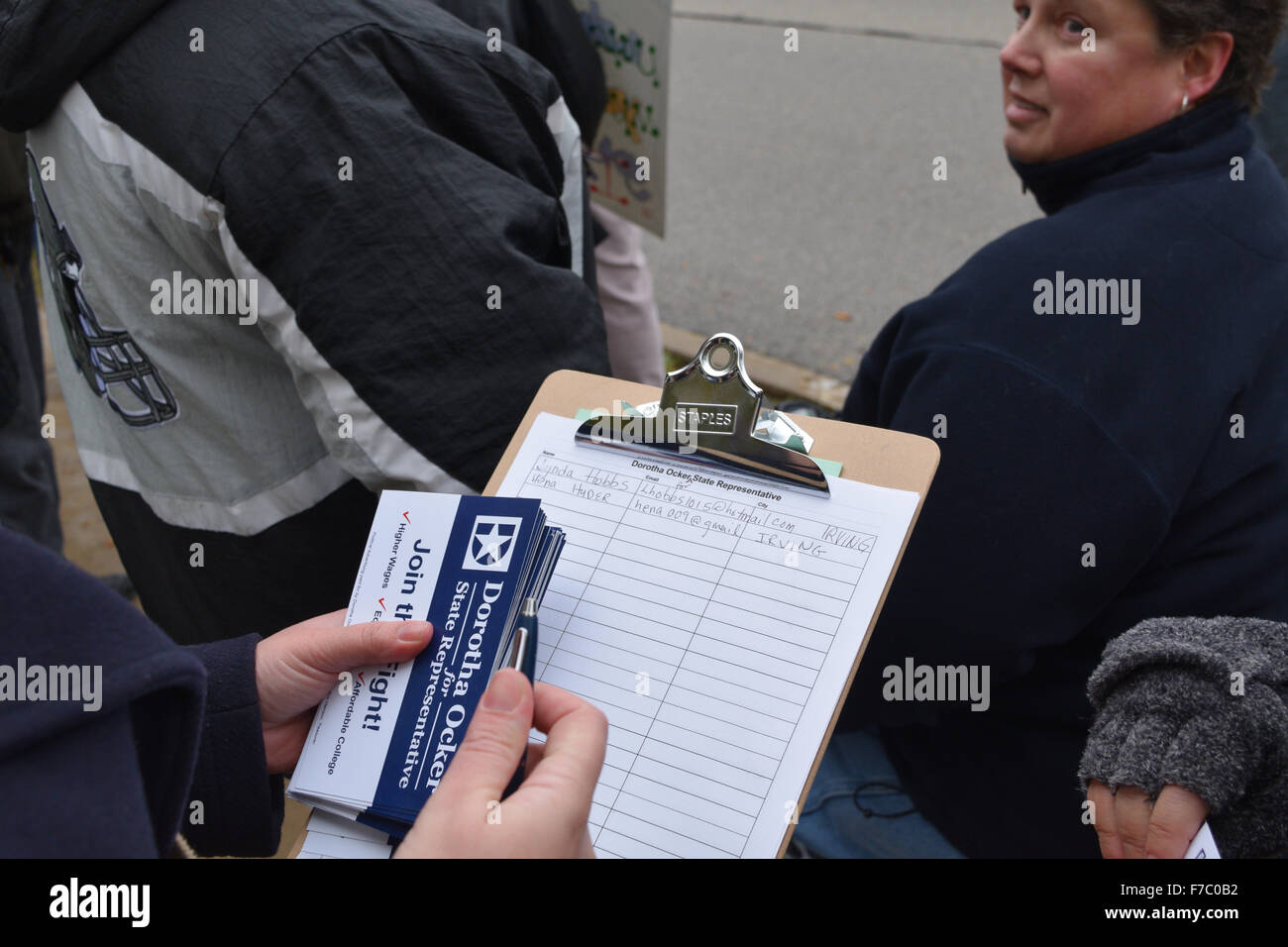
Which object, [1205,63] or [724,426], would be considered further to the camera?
[1205,63]

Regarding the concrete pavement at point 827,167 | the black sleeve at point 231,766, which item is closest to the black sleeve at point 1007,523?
the black sleeve at point 231,766

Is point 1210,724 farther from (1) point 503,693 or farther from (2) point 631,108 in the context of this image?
(2) point 631,108

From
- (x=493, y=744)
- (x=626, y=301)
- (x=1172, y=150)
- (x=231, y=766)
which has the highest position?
(x=1172, y=150)

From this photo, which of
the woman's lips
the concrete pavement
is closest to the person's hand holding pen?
the woman's lips

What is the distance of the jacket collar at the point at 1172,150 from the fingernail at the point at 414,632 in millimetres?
1088

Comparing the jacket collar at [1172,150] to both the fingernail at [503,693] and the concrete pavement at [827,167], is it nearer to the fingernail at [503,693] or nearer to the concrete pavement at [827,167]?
the fingernail at [503,693]

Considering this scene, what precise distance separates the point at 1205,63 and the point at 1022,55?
0.24m

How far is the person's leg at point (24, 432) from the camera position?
1.99m

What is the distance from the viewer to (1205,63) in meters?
1.42

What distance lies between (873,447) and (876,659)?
20.3 inches

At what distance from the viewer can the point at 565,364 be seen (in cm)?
122

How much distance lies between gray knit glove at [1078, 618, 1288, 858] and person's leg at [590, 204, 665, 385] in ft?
4.96

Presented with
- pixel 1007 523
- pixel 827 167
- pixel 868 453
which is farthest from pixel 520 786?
pixel 827 167

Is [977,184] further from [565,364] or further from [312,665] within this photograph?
[312,665]
